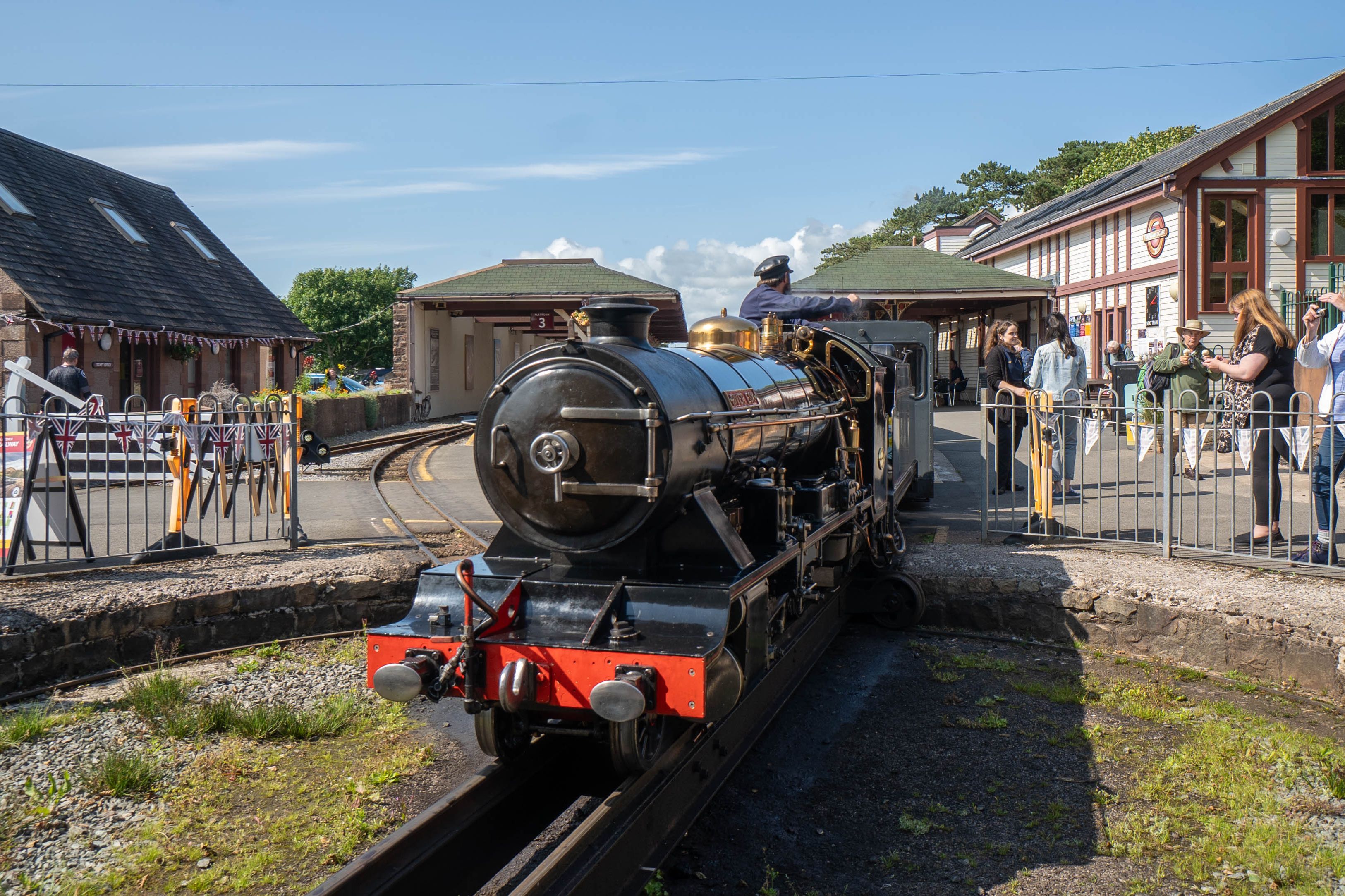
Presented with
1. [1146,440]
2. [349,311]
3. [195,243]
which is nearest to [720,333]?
[1146,440]

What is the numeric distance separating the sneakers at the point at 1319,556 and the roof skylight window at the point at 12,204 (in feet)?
73.8

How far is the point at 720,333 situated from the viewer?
17.5ft

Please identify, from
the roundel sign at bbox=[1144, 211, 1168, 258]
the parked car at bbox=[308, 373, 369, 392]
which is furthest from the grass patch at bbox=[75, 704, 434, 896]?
the roundel sign at bbox=[1144, 211, 1168, 258]

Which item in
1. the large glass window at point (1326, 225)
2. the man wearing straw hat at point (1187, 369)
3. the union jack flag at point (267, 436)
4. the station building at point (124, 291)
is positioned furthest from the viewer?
the large glass window at point (1326, 225)

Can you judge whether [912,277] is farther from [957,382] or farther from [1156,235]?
[957,382]

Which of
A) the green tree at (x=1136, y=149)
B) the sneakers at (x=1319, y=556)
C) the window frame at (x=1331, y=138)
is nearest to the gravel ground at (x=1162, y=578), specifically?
the sneakers at (x=1319, y=556)

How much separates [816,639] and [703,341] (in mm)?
1842

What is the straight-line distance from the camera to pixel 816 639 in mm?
5836

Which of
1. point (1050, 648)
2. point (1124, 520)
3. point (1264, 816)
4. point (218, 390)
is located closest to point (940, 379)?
point (218, 390)

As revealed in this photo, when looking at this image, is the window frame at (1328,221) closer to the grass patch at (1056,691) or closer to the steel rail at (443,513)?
the steel rail at (443,513)

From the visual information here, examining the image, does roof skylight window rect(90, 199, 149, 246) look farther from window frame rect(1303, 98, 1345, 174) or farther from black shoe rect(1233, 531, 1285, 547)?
window frame rect(1303, 98, 1345, 174)

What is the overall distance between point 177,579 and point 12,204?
59.9 feet

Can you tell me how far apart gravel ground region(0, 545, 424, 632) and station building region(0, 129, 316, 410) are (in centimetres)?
1155

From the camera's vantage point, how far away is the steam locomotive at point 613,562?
3582 millimetres
